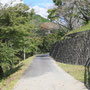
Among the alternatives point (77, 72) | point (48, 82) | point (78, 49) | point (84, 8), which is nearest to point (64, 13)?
point (84, 8)

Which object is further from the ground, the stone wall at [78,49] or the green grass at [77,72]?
the stone wall at [78,49]

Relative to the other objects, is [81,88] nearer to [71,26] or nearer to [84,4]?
[84,4]

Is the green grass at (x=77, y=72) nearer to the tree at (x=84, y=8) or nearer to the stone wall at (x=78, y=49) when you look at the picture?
the stone wall at (x=78, y=49)

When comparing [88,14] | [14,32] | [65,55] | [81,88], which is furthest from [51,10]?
[81,88]

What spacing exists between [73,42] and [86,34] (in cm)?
206

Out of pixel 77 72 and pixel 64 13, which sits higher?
pixel 64 13

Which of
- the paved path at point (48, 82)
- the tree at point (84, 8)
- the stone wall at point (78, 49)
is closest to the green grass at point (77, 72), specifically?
the paved path at point (48, 82)

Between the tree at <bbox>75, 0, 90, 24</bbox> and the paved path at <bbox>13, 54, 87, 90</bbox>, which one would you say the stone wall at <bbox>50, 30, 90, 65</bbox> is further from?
the tree at <bbox>75, 0, 90, 24</bbox>

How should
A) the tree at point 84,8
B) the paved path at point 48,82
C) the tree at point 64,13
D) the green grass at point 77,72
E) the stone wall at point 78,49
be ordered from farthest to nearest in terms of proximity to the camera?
the tree at point 64,13 → the tree at point 84,8 → the stone wall at point 78,49 → the green grass at point 77,72 → the paved path at point 48,82

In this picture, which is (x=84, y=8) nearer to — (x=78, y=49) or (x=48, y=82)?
(x=78, y=49)

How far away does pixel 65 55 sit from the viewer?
17.6m

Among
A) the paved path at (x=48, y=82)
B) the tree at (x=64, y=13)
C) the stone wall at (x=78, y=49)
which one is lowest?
the paved path at (x=48, y=82)

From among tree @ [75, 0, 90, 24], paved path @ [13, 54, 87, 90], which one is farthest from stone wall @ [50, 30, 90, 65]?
tree @ [75, 0, 90, 24]

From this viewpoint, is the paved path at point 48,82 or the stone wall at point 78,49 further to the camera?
the stone wall at point 78,49
